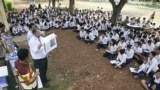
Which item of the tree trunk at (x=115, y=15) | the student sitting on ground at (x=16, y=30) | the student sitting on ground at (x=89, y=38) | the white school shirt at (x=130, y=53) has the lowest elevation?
the student sitting on ground at (x=16, y=30)

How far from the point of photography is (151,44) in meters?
8.18

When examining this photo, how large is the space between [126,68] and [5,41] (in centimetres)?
446

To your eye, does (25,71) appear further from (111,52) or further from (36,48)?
(111,52)

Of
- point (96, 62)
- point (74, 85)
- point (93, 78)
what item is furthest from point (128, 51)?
point (74, 85)

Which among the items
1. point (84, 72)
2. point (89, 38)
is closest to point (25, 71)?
point (84, 72)

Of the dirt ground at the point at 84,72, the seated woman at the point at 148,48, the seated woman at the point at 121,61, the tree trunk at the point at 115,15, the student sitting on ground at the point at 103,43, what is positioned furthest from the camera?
the tree trunk at the point at 115,15

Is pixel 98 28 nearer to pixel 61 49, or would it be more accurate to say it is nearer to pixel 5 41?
pixel 61 49

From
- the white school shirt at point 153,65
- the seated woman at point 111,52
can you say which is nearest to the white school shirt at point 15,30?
the seated woman at point 111,52

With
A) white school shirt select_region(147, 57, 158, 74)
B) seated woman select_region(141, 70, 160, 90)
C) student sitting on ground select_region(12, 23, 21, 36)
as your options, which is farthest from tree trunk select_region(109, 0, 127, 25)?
seated woman select_region(141, 70, 160, 90)

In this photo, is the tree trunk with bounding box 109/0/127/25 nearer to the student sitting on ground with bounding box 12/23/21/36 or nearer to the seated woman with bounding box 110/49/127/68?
the seated woman with bounding box 110/49/127/68

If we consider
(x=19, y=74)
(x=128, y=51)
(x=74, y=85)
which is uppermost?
(x=19, y=74)

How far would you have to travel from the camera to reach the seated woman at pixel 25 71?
3740mm

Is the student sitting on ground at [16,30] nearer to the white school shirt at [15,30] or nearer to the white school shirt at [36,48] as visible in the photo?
the white school shirt at [15,30]

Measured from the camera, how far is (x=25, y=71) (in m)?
3.92
